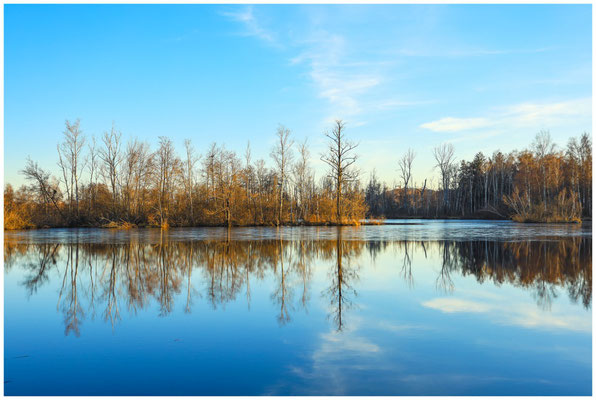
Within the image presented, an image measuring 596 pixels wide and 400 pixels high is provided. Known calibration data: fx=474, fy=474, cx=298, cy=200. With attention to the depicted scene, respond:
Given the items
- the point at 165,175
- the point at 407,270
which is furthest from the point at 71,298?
the point at 165,175

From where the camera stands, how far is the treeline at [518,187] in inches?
1782

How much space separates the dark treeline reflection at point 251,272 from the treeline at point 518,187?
30.2 m

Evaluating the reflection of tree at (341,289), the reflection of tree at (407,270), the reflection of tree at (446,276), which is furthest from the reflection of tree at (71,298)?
the reflection of tree at (446,276)

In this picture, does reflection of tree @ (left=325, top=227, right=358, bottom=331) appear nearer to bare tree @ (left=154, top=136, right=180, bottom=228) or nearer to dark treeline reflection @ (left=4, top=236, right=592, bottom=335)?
dark treeline reflection @ (left=4, top=236, right=592, bottom=335)

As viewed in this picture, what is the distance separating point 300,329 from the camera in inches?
242

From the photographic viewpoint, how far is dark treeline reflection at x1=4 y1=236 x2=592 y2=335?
26.5 feet

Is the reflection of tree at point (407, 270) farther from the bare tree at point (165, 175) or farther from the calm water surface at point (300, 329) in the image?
the bare tree at point (165, 175)

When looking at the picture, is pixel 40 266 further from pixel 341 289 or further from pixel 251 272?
pixel 341 289

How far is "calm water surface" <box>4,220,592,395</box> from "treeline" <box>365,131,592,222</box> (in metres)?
35.9

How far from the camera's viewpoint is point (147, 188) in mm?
41656

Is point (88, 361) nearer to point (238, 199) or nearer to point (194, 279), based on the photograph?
point (194, 279)

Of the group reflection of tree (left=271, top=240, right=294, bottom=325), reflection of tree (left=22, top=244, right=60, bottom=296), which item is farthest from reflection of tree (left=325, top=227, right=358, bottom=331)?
reflection of tree (left=22, top=244, right=60, bottom=296)

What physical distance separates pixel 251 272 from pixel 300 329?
5379 millimetres

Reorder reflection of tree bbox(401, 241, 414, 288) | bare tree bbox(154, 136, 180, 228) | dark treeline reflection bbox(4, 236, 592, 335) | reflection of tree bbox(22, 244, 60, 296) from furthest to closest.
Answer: bare tree bbox(154, 136, 180, 228)
reflection of tree bbox(22, 244, 60, 296)
reflection of tree bbox(401, 241, 414, 288)
dark treeline reflection bbox(4, 236, 592, 335)
